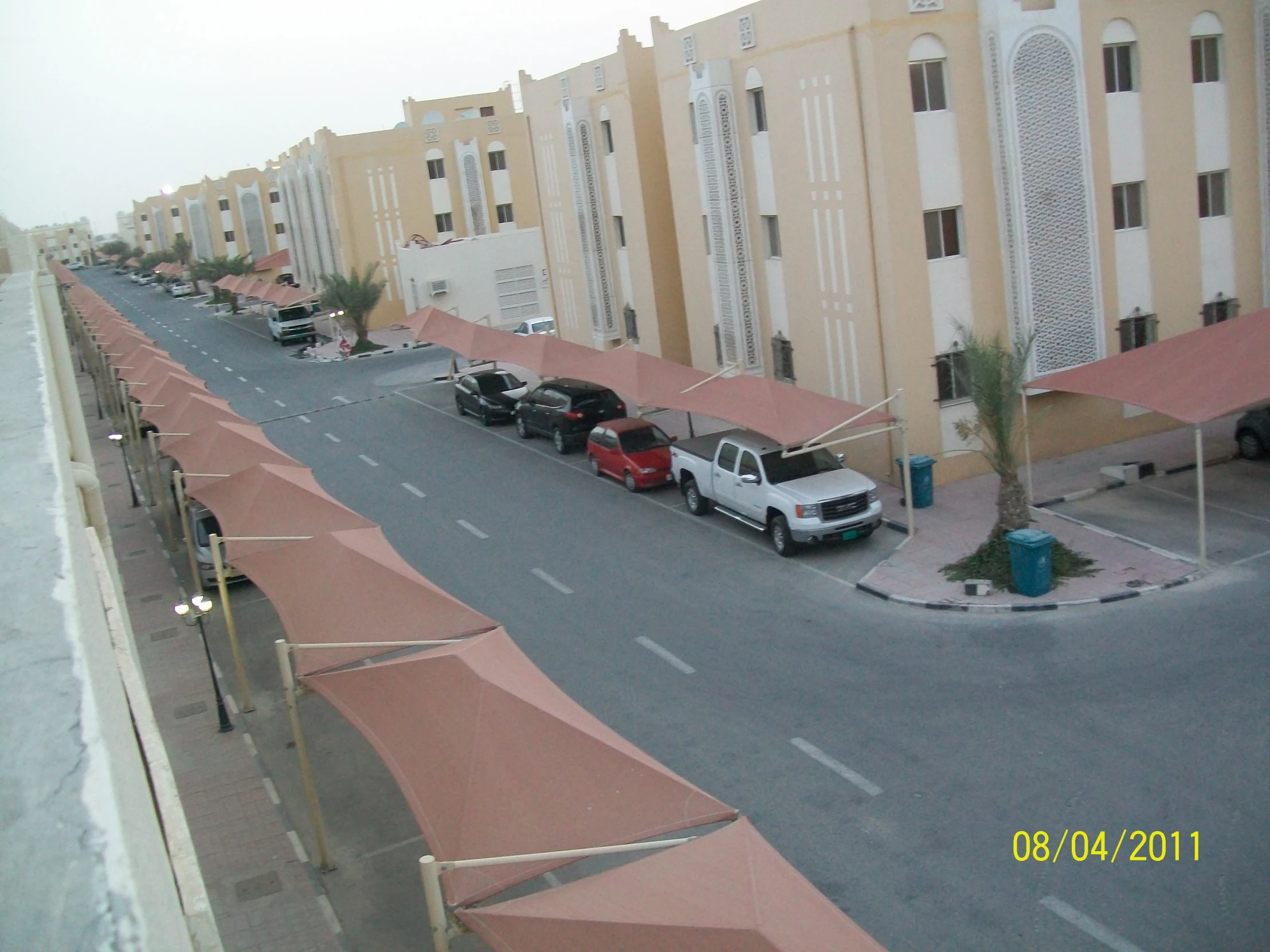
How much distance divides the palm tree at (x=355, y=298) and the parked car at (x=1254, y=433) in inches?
1442

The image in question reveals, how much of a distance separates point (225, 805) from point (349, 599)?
2.77 m

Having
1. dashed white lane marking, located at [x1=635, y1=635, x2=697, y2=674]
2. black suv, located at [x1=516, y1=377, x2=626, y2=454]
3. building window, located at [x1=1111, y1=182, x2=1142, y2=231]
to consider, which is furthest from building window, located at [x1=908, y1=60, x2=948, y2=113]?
dashed white lane marking, located at [x1=635, y1=635, x2=697, y2=674]

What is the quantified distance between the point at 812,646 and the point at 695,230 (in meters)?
15.5

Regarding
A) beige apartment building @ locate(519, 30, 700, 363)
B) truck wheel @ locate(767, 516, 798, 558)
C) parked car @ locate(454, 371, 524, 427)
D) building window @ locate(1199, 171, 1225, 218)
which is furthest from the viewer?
parked car @ locate(454, 371, 524, 427)

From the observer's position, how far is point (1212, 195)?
80.2ft

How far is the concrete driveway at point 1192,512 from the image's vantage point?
58.3 ft

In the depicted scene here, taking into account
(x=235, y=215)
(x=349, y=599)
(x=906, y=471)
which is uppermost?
(x=235, y=215)

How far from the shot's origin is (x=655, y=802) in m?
8.71

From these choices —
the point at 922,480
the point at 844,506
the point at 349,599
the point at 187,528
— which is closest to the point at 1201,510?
the point at 844,506

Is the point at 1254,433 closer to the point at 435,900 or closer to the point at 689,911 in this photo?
the point at 689,911

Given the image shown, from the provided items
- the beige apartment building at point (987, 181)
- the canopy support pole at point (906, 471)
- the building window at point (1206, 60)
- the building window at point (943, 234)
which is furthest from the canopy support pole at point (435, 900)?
the building window at point (1206, 60)

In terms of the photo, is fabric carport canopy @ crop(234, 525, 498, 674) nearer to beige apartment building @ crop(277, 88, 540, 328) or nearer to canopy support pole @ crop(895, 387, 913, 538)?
canopy support pole @ crop(895, 387, 913, 538)
